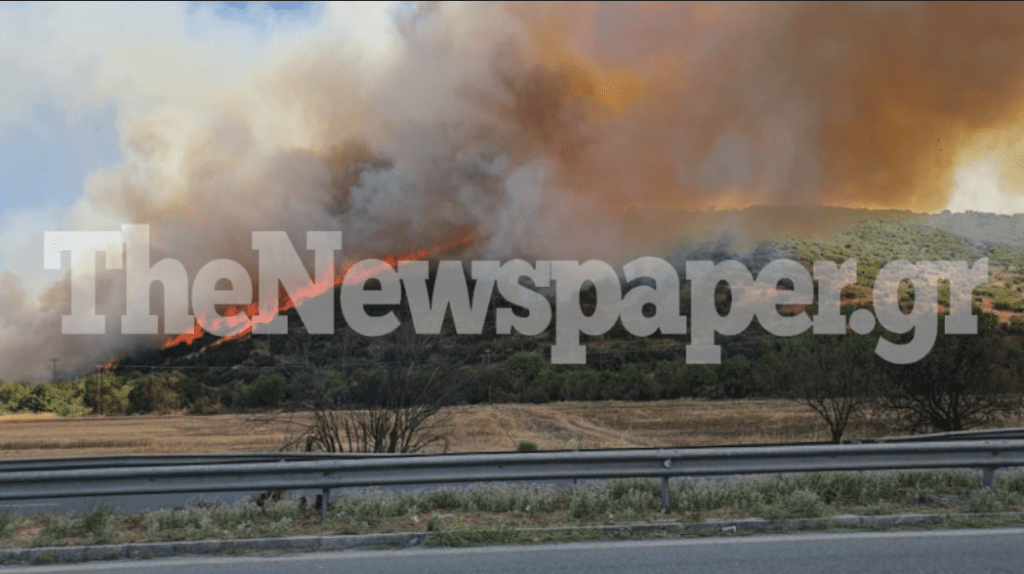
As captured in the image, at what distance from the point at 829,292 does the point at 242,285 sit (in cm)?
3133

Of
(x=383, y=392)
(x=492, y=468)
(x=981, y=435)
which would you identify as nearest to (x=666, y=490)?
(x=492, y=468)

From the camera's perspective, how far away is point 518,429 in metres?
30.2

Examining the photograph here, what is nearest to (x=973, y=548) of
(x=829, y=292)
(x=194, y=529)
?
(x=194, y=529)

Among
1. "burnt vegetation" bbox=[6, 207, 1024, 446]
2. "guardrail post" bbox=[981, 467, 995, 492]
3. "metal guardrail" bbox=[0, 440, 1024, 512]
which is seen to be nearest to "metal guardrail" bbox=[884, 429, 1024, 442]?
"burnt vegetation" bbox=[6, 207, 1024, 446]

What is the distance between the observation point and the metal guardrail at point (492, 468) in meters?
8.03

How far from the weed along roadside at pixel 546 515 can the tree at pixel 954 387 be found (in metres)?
14.0

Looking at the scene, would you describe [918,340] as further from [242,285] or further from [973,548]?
[242,285]

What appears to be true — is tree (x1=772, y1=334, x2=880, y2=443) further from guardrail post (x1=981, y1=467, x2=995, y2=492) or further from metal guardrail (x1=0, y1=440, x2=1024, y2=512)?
metal guardrail (x1=0, y1=440, x2=1024, y2=512)

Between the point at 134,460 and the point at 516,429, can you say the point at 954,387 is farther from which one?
the point at 134,460

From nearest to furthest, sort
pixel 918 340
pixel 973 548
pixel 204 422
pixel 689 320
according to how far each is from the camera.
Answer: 1. pixel 973 548
2. pixel 918 340
3. pixel 204 422
4. pixel 689 320

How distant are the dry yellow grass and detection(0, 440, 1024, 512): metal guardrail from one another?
10.1 m

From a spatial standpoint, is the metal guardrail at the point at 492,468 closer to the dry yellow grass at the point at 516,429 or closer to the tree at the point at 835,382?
the dry yellow grass at the point at 516,429

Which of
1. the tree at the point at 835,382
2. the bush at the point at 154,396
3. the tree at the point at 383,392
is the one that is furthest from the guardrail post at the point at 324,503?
the bush at the point at 154,396

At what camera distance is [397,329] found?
17.5 m
